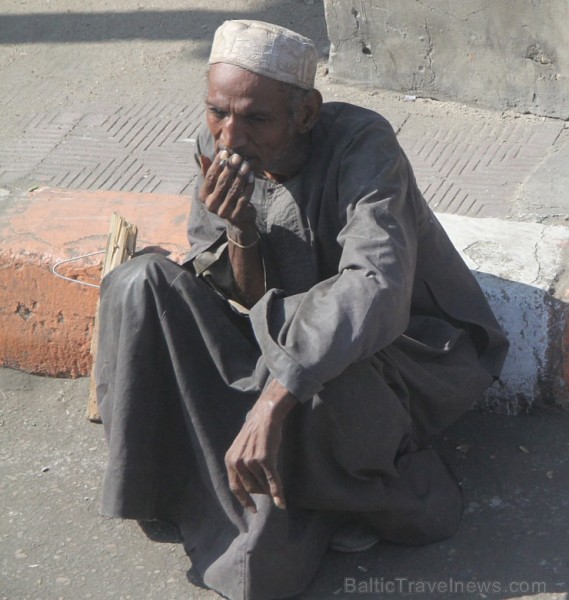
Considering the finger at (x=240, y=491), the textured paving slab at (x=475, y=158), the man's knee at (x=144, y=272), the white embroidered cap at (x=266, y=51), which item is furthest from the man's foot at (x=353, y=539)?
the textured paving slab at (x=475, y=158)

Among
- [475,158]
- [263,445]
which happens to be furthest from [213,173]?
[475,158]

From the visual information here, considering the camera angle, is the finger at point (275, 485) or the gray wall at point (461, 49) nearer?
the finger at point (275, 485)

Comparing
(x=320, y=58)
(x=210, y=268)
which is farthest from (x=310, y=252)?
(x=320, y=58)

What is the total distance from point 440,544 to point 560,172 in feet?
6.01

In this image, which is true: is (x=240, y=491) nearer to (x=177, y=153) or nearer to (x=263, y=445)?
(x=263, y=445)

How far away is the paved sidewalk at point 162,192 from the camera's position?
109 inches

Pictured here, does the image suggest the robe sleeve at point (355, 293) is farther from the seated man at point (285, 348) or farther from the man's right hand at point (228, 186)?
the man's right hand at point (228, 186)

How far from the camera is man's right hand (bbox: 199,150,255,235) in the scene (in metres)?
2.60

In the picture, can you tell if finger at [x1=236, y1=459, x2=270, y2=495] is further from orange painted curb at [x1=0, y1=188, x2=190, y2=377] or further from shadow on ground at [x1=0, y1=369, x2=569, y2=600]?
orange painted curb at [x1=0, y1=188, x2=190, y2=377]

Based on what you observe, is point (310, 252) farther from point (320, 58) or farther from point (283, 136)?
point (320, 58)

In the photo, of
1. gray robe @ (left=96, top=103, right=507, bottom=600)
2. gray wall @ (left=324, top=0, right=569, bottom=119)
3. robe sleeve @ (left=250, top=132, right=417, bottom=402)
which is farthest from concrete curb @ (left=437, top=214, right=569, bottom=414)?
gray wall @ (left=324, top=0, right=569, bottom=119)

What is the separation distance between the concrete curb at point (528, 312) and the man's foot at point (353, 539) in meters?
0.69

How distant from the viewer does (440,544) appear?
2836 millimetres

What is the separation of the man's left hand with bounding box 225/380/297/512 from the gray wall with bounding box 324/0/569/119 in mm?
2754
